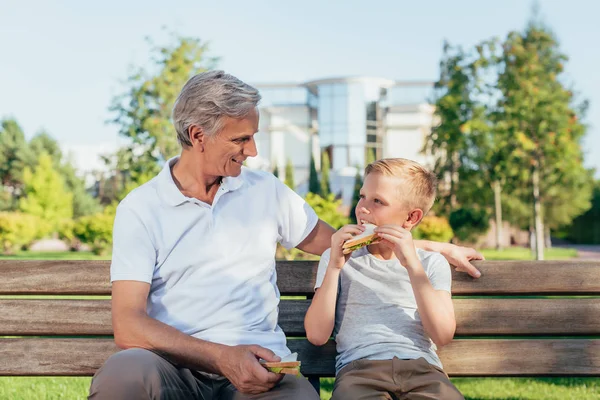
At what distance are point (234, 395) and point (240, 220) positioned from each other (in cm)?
69

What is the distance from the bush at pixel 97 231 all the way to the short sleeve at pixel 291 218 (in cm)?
1993

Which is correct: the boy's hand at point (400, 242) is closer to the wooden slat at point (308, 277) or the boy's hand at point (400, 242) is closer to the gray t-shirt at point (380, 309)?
the gray t-shirt at point (380, 309)

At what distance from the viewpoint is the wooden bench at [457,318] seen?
10.9ft

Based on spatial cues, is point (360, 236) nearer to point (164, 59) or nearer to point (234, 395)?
point (234, 395)

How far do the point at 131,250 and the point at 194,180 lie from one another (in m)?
0.42

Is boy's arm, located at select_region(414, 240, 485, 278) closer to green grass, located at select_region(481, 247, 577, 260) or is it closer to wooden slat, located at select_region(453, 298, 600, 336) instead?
wooden slat, located at select_region(453, 298, 600, 336)

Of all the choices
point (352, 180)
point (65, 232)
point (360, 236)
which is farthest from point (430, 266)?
point (352, 180)

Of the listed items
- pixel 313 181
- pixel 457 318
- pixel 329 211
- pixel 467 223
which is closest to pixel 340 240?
pixel 457 318

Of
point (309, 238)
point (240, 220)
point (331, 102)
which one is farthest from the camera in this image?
point (331, 102)

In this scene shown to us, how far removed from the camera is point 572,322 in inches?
133

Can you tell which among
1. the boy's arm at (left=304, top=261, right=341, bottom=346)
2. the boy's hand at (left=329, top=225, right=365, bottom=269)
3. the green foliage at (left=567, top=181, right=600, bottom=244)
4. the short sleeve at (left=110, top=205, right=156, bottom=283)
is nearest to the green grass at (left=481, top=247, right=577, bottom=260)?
the green foliage at (left=567, top=181, right=600, bottom=244)

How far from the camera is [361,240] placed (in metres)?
2.85

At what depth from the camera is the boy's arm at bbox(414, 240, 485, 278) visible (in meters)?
3.22

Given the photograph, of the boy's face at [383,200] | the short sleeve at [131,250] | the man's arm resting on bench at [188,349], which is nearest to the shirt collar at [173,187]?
the short sleeve at [131,250]
